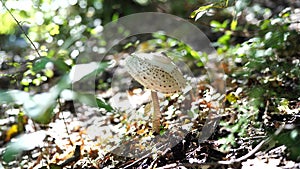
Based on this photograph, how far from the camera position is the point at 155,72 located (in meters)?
1.89

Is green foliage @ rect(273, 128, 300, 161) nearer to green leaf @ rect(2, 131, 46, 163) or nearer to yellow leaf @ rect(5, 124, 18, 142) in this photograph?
green leaf @ rect(2, 131, 46, 163)

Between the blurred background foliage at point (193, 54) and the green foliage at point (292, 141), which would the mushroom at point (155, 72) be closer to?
the blurred background foliage at point (193, 54)

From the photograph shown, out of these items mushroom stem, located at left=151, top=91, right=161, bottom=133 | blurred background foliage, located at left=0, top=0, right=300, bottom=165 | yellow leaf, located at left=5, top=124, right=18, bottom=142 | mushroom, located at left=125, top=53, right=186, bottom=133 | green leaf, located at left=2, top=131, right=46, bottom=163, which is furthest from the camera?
yellow leaf, located at left=5, top=124, right=18, bottom=142

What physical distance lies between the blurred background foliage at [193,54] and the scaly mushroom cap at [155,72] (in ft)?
0.57

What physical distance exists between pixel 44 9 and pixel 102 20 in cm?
125

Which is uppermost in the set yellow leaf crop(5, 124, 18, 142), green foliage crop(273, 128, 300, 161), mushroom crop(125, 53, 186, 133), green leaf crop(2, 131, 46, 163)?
mushroom crop(125, 53, 186, 133)

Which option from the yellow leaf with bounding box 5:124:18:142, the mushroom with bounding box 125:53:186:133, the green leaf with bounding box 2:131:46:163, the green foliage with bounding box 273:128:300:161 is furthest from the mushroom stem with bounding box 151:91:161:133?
the yellow leaf with bounding box 5:124:18:142

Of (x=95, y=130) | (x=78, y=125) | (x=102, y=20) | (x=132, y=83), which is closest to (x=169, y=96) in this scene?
(x=95, y=130)

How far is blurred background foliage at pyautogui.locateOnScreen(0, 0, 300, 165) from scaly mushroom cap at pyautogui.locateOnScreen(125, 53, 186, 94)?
175 millimetres

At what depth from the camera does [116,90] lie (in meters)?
3.53

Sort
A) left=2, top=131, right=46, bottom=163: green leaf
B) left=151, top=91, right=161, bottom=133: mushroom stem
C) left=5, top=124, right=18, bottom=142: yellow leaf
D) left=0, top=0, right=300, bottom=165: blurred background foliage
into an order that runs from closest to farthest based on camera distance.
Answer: left=2, top=131, right=46, bottom=163: green leaf < left=0, top=0, right=300, bottom=165: blurred background foliage < left=151, top=91, right=161, bottom=133: mushroom stem < left=5, top=124, right=18, bottom=142: yellow leaf

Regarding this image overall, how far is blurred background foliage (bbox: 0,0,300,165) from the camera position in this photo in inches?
67.6

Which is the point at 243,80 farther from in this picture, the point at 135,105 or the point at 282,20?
the point at 135,105

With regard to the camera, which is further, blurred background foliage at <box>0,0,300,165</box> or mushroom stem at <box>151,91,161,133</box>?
mushroom stem at <box>151,91,161,133</box>
